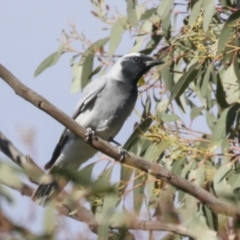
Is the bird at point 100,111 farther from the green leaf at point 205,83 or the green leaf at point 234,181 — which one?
the green leaf at point 234,181

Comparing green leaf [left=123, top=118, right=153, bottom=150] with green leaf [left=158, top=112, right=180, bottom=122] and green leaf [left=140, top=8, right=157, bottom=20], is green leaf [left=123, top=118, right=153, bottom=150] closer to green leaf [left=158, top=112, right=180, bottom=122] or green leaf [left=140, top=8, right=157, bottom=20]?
green leaf [left=158, top=112, right=180, bottom=122]

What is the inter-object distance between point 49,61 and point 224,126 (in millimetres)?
1260

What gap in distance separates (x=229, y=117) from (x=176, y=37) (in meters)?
0.75

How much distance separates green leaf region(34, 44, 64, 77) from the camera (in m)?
4.26

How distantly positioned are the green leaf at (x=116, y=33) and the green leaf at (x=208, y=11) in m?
0.47

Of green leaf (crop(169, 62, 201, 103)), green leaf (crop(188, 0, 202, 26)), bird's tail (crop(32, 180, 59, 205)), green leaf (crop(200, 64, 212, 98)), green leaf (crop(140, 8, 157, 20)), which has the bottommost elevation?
green leaf (crop(200, 64, 212, 98))

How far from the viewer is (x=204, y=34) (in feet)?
11.8

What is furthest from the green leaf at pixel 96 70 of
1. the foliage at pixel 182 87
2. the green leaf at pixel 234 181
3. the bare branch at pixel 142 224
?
the bare branch at pixel 142 224

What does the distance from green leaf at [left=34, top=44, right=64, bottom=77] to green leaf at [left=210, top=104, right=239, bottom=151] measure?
1.07 meters

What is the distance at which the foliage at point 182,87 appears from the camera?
325 cm

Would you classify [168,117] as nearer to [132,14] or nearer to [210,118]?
[132,14]

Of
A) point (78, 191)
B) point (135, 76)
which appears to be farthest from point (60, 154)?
point (78, 191)

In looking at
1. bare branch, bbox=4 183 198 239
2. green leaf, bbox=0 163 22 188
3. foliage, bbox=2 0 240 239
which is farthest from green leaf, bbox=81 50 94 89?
green leaf, bbox=0 163 22 188

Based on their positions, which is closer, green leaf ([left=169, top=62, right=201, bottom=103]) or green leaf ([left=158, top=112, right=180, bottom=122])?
green leaf ([left=158, top=112, right=180, bottom=122])
